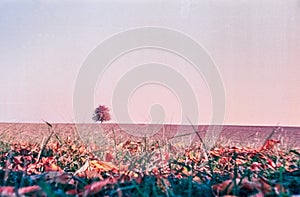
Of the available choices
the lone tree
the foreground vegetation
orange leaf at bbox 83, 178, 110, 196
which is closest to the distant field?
the lone tree

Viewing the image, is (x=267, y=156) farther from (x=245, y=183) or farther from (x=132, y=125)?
(x=245, y=183)

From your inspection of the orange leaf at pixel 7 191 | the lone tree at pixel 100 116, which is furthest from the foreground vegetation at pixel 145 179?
the lone tree at pixel 100 116

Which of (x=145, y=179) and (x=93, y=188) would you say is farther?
(x=145, y=179)

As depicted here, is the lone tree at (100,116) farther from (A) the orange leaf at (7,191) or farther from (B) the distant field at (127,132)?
(A) the orange leaf at (7,191)

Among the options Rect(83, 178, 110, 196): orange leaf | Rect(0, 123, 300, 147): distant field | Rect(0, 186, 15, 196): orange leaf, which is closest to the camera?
Rect(0, 186, 15, 196): orange leaf

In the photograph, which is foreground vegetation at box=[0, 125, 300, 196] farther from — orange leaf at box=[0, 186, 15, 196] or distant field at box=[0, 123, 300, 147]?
distant field at box=[0, 123, 300, 147]

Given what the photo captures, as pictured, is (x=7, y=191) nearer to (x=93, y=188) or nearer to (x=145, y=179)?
(x=93, y=188)

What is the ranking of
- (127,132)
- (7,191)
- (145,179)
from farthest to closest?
(127,132) < (145,179) < (7,191)

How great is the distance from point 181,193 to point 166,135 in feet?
5.31

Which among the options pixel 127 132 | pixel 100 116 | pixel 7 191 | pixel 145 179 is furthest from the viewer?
pixel 100 116

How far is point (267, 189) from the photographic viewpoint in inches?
37.5

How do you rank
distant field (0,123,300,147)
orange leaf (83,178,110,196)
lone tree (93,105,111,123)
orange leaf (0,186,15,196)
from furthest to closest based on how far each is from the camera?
lone tree (93,105,111,123)
distant field (0,123,300,147)
orange leaf (83,178,110,196)
orange leaf (0,186,15,196)

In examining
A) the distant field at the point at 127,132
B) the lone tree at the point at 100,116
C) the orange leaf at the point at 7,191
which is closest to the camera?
the orange leaf at the point at 7,191

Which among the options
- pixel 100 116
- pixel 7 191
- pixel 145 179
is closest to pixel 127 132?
pixel 100 116
